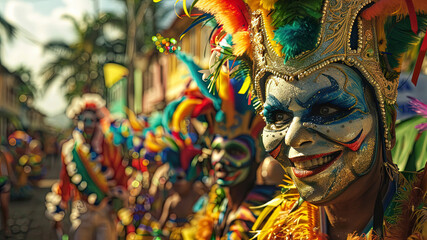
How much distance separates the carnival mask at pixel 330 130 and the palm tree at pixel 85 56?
60.9 ft

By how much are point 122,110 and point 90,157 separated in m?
4.26

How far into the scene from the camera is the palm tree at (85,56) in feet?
74.5

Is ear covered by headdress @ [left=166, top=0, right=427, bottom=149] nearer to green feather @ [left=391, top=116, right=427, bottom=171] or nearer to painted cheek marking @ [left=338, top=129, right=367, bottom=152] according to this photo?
painted cheek marking @ [left=338, top=129, right=367, bottom=152]

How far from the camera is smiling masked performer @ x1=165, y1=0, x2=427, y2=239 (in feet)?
7.13

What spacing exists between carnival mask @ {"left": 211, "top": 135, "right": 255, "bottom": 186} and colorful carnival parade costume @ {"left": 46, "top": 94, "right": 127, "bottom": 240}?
2.55 meters

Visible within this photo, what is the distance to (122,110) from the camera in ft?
34.9

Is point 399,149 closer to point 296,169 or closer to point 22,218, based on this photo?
point 296,169

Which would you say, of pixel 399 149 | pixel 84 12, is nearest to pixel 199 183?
pixel 399 149

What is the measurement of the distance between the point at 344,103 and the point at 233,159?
2.02 metres

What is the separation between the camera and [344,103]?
217 centimetres

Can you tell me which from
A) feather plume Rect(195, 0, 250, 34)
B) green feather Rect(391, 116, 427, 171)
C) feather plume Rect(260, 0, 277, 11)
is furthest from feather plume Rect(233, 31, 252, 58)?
green feather Rect(391, 116, 427, 171)

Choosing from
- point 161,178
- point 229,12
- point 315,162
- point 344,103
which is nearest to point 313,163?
point 315,162

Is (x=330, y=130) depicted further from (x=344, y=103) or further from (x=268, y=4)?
(x=268, y=4)

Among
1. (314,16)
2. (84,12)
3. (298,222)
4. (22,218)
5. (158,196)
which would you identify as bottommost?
(22,218)
